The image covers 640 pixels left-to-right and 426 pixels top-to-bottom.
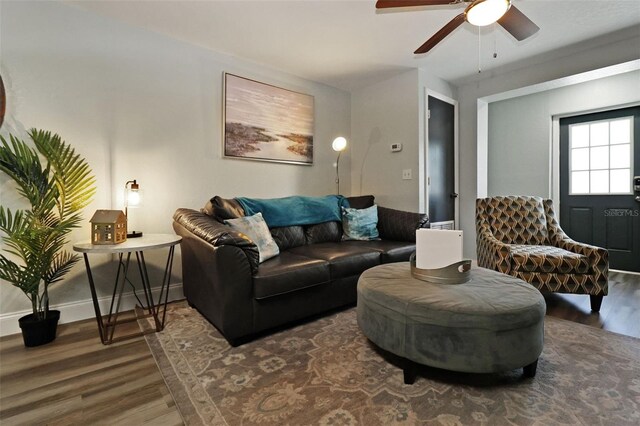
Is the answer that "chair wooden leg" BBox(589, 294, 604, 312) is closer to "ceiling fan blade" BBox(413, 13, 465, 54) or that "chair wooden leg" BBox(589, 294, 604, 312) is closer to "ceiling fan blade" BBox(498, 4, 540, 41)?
"ceiling fan blade" BBox(498, 4, 540, 41)

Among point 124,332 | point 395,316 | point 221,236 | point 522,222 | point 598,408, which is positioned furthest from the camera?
point 522,222

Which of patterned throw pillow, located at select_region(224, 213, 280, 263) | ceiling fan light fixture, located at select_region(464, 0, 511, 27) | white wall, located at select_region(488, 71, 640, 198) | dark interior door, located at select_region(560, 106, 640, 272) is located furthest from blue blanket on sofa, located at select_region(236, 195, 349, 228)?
dark interior door, located at select_region(560, 106, 640, 272)

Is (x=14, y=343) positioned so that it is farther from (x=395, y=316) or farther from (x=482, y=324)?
(x=482, y=324)

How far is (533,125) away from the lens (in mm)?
3973

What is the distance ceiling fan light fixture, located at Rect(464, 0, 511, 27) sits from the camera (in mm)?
1573

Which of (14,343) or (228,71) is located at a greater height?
(228,71)

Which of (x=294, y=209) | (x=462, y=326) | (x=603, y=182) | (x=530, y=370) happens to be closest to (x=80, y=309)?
(x=294, y=209)

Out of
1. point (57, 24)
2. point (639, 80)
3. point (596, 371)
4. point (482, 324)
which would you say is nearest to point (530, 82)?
point (639, 80)

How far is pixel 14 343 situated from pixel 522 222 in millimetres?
4208

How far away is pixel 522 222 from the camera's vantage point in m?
2.93

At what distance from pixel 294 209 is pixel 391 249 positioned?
1021mm

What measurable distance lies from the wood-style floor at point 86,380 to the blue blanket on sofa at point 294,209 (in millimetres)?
1307

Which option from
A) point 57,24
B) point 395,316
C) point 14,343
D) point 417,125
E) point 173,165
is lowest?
point 14,343

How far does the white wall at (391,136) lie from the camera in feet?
11.3
